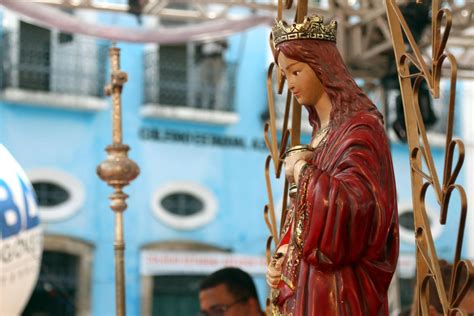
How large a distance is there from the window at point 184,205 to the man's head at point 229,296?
11.4 meters

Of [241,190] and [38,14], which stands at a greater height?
[38,14]

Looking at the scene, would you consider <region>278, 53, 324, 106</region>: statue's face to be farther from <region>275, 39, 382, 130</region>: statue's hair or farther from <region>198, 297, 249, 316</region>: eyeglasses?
<region>198, 297, 249, 316</region>: eyeglasses

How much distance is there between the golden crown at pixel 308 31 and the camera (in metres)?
3.17

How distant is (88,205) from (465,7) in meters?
8.27

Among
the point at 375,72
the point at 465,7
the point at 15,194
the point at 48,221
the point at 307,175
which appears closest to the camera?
the point at 307,175

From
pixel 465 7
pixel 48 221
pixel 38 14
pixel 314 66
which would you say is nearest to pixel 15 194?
pixel 314 66

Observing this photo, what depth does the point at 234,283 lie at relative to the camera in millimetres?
5055

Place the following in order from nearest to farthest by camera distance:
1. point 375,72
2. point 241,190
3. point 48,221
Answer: point 375,72 < point 48,221 < point 241,190

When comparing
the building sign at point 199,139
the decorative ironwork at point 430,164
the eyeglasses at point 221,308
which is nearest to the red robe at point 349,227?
the decorative ironwork at point 430,164

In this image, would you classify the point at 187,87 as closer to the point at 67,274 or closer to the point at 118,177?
the point at 67,274

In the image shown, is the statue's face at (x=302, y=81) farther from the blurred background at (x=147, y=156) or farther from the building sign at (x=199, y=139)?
the building sign at (x=199, y=139)

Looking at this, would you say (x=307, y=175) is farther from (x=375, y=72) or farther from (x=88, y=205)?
(x=88, y=205)

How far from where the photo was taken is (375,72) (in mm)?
9742

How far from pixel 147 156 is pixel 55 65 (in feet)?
6.45
